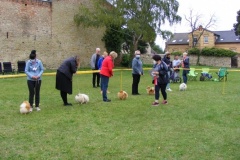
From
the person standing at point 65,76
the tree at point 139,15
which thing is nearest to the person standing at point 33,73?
the person standing at point 65,76

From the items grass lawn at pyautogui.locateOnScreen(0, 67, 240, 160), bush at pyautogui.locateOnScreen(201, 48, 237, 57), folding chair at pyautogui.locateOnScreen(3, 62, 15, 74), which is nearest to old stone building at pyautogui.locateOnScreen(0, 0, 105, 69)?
folding chair at pyautogui.locateOnScreen(3, 62, 15, 74)

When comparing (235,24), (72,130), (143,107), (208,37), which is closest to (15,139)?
(72,130)

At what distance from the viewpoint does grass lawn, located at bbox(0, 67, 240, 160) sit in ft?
15.7

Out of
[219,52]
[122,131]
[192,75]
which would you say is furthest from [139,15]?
[219,52]

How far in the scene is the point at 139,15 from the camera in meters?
25.5

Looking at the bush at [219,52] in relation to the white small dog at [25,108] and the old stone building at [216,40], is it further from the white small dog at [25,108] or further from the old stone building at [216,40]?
the white small dog at [25,108]

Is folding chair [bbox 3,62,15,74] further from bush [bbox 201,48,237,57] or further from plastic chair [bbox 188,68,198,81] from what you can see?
bush [bbox 201,48,237,57]

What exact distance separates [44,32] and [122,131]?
21.5m

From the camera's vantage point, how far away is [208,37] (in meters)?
61.9

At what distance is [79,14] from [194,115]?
71.7ft

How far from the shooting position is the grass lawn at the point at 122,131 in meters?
4.78

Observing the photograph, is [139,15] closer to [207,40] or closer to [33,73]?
[33,73]

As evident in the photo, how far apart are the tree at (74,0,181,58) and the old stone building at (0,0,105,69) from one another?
7.97 feet

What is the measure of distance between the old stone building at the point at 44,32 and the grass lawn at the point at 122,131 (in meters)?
15.7
